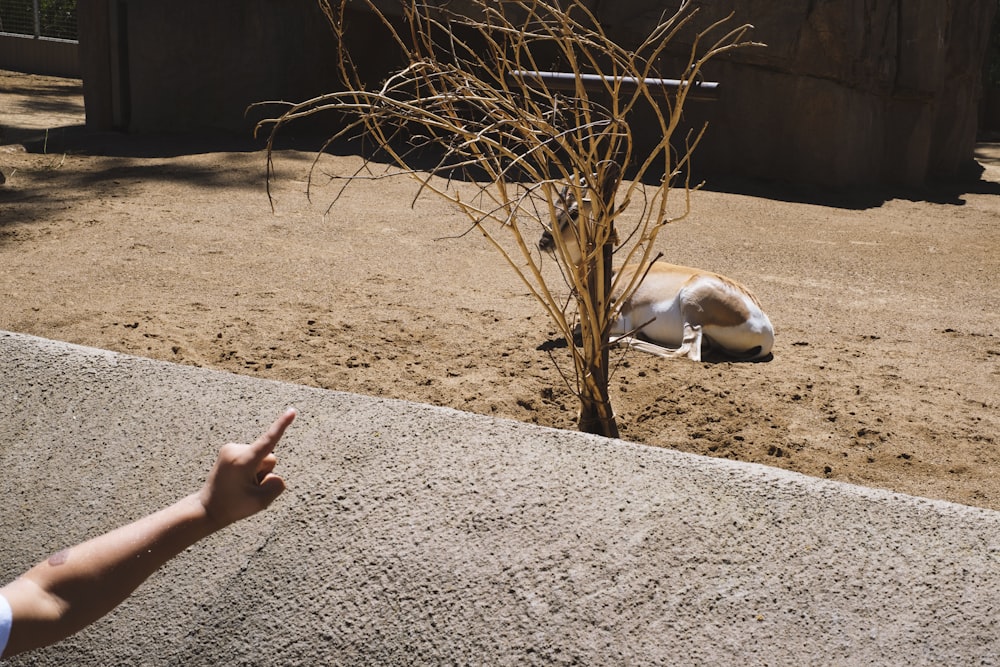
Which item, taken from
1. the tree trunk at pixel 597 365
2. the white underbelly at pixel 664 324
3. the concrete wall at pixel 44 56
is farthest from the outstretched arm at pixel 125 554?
the concrete wall at pixel 44 56

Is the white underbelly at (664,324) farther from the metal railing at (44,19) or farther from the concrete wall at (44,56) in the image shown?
the metal railing at (44,19)

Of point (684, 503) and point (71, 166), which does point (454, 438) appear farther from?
point (71, 166)

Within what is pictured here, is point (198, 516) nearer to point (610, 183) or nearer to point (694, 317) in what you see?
point (610, 183)

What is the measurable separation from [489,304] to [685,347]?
103 centimetres

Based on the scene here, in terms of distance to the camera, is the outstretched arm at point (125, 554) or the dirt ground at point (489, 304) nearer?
the outstretched arm at point (125, 554)

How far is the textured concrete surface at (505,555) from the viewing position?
192cm

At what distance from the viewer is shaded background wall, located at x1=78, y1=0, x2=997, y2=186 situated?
29.7 feet

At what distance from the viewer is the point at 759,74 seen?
925 centimetres

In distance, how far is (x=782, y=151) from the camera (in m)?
9.34

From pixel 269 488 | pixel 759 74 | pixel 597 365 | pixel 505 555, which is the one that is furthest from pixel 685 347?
pixel 759 74

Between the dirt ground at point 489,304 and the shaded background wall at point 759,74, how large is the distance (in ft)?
2.58

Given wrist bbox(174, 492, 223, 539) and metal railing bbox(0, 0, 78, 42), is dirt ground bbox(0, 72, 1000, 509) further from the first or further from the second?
metal railing bbox(0, 0, 78, 42)

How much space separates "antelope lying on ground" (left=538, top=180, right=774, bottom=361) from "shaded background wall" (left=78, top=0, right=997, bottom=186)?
4.94 m

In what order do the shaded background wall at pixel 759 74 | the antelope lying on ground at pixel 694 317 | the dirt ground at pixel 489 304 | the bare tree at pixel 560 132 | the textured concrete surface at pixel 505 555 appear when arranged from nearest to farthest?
the textured concrete surface at pixel 505 555 → the bare tree at pixel 560 132 → the dirt ground at pixel 489 304 → the antelope lying on ground at pixel 694 317 → the shaded background wall at pixel 759 74
